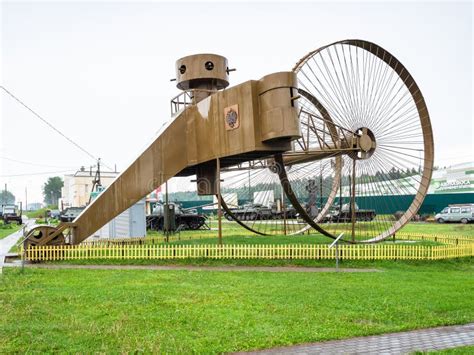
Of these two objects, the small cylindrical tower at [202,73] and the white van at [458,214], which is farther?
the white van at [458,214]

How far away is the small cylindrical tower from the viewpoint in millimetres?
17250

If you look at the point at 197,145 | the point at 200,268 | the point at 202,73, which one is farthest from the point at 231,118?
the point at 200,268

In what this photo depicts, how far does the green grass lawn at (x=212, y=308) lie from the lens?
6.47m

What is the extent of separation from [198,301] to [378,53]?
12942mm

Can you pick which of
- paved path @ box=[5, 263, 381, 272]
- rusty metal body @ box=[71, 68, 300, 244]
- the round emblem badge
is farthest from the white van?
the round emblem badge

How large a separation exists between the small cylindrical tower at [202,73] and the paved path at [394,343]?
1244cm

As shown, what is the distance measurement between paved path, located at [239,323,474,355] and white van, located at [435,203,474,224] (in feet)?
115

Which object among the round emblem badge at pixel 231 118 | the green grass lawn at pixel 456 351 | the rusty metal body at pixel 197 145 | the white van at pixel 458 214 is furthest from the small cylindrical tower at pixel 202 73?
the white van at pixel 458 214

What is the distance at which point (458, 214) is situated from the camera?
38.9 m

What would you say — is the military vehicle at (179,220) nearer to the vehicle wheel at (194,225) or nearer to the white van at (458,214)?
the vehicle wheel at (194,225)

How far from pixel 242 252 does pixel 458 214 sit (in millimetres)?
30172

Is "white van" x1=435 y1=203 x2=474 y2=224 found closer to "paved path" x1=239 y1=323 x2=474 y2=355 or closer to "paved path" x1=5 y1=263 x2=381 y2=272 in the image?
"paved path" x1=5 y1=263 x2=381 y2=272

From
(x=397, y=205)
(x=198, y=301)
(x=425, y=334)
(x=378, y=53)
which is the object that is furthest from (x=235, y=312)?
(x=397, y=205)

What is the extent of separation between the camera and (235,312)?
7.99m
